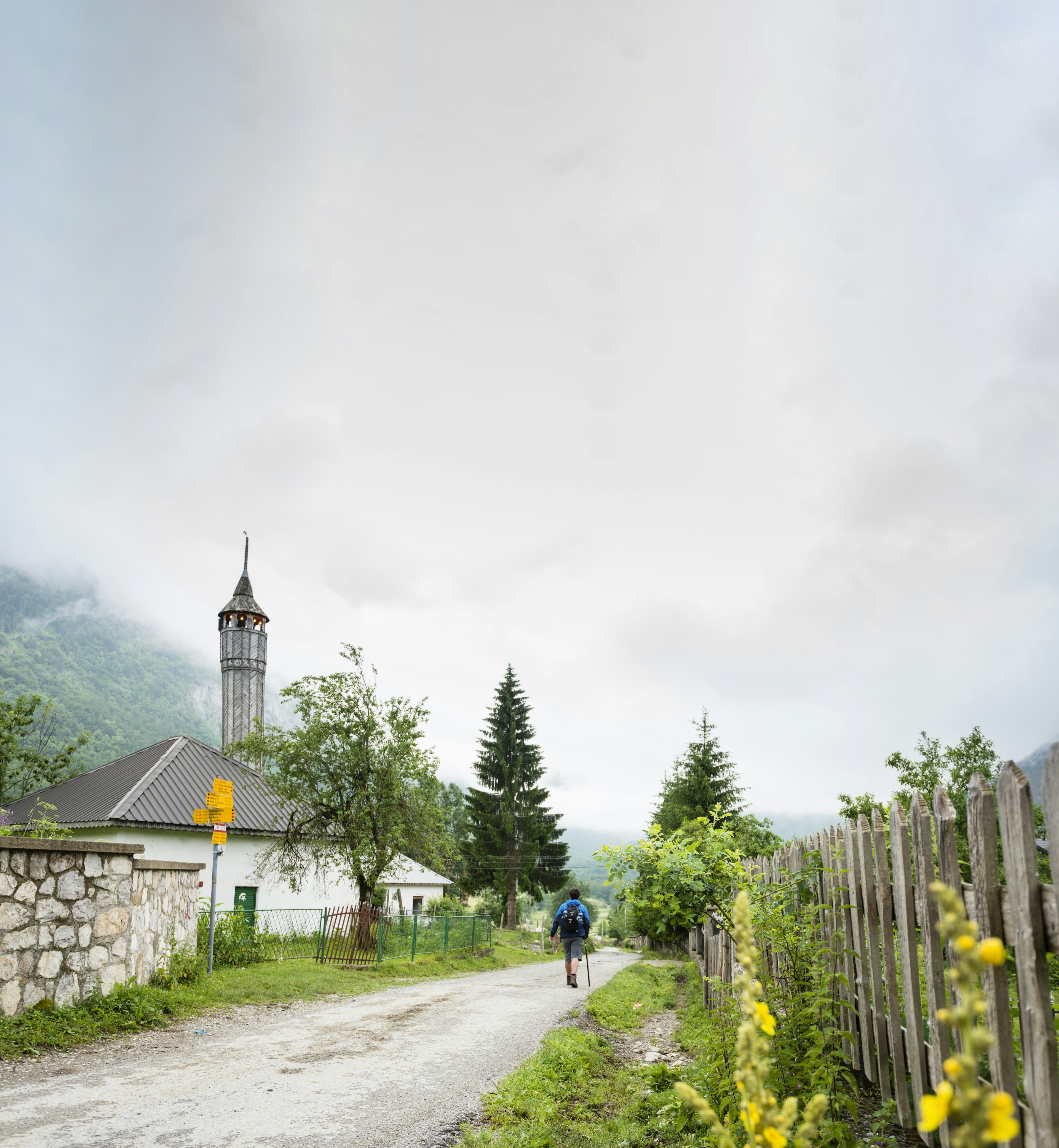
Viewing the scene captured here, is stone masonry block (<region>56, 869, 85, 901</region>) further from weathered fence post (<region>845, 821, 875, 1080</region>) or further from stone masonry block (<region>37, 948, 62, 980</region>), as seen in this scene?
weathered fence post (<region>845, 821, 875, 1080</region>)

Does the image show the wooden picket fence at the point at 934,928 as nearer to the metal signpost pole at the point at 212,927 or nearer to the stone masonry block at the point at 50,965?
the stone masonry block at the point at 50,965

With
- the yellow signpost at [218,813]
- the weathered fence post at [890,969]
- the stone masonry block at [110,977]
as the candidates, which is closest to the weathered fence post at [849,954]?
the weathered fence post at [890,969]

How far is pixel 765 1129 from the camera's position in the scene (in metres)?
1.64

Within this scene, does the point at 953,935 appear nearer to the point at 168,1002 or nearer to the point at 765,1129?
the point at 765,1129

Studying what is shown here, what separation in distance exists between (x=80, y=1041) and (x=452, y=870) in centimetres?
5652

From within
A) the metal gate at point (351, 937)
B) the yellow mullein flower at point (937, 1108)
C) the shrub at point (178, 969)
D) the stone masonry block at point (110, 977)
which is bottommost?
the metal gate at point (351, 937)

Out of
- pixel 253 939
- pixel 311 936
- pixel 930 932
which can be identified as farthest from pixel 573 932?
pixel 930 932

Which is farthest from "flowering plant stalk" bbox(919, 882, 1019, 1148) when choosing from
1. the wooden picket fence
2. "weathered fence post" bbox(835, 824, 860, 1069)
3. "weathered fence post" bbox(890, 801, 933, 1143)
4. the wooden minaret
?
the wooden minaret

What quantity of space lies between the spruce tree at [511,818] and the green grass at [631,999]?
2536 cm

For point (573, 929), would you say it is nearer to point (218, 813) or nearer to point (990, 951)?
point (218, 813)

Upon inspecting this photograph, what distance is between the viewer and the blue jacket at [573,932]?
15.0 m

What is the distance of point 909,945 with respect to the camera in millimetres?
3582

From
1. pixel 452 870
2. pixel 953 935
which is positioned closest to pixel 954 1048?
pixel 953 935

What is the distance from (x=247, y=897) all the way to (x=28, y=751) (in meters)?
16.6
